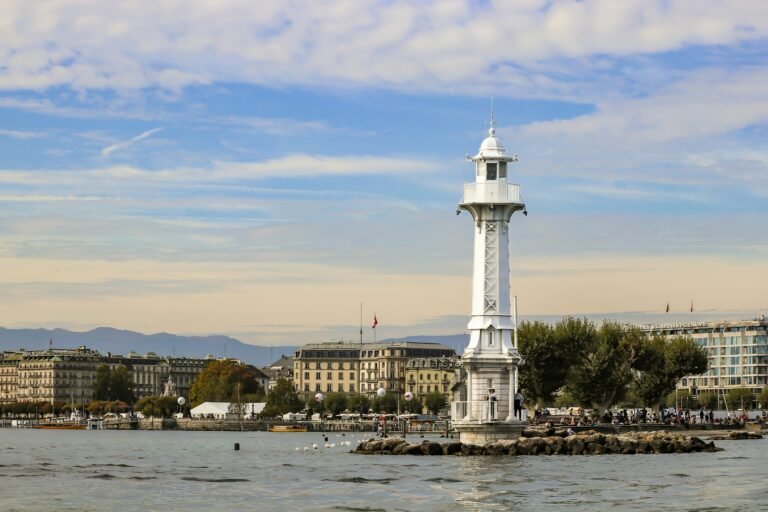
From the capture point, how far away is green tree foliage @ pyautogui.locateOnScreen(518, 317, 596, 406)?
9969 cm

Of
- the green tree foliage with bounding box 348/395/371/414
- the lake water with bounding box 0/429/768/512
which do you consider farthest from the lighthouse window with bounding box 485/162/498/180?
the green tree foliage with bounding box 348/395/371/414

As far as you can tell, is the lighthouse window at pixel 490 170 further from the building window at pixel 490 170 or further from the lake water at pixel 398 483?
the lake water at pixel 398 483

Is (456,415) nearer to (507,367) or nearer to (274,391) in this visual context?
(507,367)

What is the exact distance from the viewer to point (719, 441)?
92875 mm

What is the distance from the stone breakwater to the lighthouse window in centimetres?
1311

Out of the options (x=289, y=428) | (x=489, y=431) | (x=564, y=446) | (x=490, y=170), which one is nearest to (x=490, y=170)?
(x=490, y=170)

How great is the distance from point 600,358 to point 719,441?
40.1ft

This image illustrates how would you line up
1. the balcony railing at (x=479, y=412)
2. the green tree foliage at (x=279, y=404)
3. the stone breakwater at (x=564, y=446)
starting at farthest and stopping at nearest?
the green tree foliage at (x=279, y=404), the balcony railing at (x=479, y=412), the stone breakwater at (x=564, y=446)

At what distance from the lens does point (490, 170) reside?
245ft

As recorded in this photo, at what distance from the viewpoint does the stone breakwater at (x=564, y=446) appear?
70.4 meters

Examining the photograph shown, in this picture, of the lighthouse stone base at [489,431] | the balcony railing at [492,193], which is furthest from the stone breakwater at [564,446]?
the balcony railing at [492,193]

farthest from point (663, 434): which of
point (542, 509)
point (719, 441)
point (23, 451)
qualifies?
point (23, 451)

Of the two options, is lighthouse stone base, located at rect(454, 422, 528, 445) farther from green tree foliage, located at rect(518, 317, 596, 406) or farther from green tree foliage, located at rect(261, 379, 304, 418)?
green tree foliage, located at rect(261, 379, 304, 418)

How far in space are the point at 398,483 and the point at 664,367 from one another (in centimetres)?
5671
